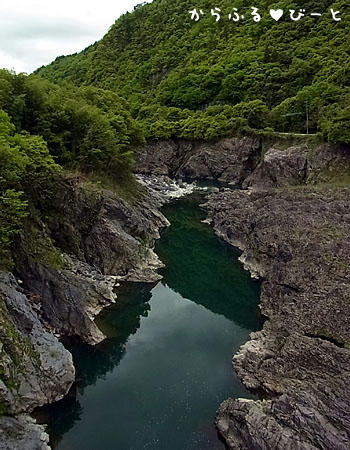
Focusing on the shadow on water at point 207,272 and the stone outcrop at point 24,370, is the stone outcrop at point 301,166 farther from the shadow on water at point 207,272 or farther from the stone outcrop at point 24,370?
the stone outcrop at point 24,370

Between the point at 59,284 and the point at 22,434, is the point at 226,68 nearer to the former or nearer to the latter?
the point at 59,284

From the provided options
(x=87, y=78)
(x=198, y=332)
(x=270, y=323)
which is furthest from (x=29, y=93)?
(x=87, y=78)

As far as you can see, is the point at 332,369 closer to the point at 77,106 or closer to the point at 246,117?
the point at 77,106

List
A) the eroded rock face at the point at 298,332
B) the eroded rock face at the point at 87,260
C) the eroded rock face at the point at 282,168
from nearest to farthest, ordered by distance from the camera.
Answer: the eroded rock face at the point at 298,332
the eroded rock face at the point at 87,260
the eroded rock face at the point at 282,168

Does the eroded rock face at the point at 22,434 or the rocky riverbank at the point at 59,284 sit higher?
the rocky riverbank at the point at 59,284

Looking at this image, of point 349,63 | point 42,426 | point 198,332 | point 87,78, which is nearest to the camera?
point 42,426

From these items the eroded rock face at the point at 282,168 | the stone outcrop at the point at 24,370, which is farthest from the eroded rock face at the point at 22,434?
the eroded rock face at the point at 282,168
